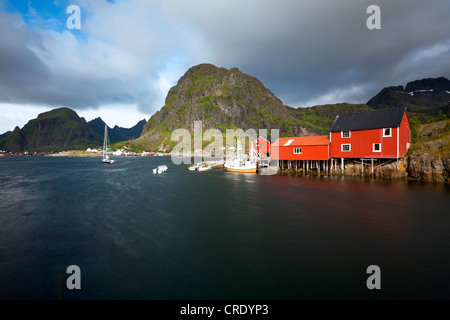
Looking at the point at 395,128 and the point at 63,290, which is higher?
the point at 395,128

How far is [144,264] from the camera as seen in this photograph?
12.6 m

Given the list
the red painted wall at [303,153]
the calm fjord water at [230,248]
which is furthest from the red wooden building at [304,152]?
the calm fjord water at [230,248]

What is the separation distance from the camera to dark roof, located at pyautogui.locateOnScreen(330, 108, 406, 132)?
42.5m

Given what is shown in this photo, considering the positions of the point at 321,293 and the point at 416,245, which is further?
the point at 416,245

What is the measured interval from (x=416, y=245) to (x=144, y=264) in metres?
18.3

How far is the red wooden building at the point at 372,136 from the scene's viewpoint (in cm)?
4206

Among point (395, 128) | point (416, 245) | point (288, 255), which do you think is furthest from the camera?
point (395, 128)

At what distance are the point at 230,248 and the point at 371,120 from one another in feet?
152

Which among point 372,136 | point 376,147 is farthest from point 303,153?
point 376,147

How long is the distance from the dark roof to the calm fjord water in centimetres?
2097

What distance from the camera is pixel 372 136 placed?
44.1 metres

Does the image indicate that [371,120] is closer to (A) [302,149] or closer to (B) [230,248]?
(A) [302,149]
